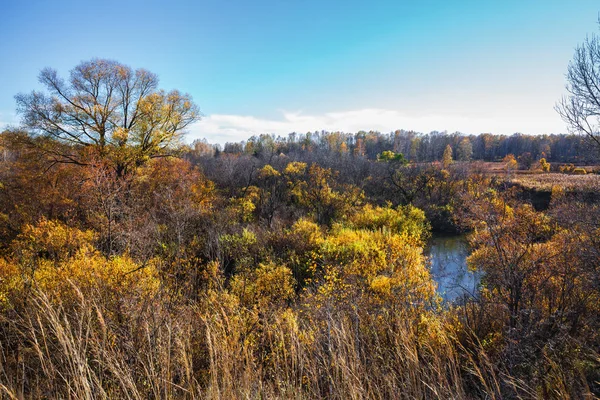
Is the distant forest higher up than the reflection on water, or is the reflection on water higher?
the distant forest

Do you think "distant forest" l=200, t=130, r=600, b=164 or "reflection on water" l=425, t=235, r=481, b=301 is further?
"distant forest" l=200, t=130, r=600, b=164

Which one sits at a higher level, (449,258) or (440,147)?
(440,147)

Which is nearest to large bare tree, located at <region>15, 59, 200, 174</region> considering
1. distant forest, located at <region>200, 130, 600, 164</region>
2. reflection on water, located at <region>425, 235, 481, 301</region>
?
reflection on water, located at <region>425, 235, 481, 301</region>

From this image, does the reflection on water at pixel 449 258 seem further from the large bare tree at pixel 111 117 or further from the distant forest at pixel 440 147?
the distant forest at pixel 440 147

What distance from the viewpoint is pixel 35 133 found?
16.2m

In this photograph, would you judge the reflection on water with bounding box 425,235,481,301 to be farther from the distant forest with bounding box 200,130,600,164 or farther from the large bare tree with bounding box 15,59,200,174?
the distant forest with bounding box 200,130,600,164

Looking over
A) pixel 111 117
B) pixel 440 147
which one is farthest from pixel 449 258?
pixel 440 147

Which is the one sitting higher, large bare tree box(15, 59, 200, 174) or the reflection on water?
large bare tree box(15, 59, 200, 174)

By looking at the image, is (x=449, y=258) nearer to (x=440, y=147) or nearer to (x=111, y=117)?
(x=111, y=117)

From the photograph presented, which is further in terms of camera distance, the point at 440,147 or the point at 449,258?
the point at 440,147

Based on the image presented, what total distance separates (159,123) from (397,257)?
58.2 ft

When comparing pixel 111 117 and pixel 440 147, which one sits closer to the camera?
pixel 111 117

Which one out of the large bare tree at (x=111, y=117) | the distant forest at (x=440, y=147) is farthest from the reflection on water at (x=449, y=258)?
the distant forest at (x=440, y=147)

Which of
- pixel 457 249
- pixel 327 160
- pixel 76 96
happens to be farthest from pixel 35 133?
pixel 327 160
